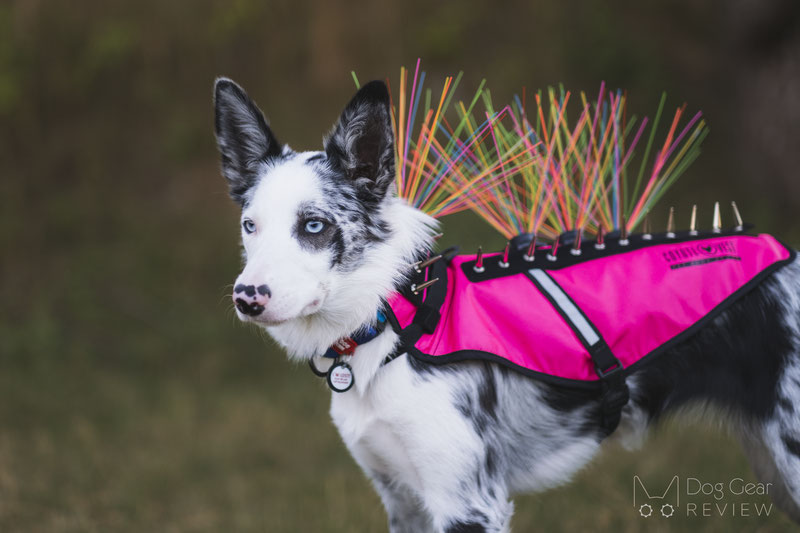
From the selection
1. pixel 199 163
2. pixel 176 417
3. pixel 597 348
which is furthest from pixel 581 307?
pixel 199 163

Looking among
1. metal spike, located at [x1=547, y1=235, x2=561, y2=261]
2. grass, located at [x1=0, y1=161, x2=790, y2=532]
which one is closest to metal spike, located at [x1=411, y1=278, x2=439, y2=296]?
metal spike, located at [x1=547, y1=235, x2=561, y2=261]

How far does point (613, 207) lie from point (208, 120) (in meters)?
5.64

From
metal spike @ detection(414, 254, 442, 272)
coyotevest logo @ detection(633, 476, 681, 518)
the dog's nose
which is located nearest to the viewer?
the dog's nose

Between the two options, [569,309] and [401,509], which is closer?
[569,309]

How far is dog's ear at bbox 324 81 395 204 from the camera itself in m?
2.53

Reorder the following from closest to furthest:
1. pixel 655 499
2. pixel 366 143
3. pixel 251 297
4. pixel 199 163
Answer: pixel 251 297 → pixel 366 143 → pixel 655 499 → pixel 199 163

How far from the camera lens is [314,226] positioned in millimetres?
2506

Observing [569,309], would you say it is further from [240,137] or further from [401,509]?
[240,137]

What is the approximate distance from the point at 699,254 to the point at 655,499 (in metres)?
1.98

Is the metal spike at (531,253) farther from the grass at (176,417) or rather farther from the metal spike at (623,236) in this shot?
the grass at (176,417)

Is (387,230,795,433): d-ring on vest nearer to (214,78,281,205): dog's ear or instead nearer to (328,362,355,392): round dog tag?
(328,362,355,392): round dog tag

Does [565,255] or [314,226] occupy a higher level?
[314,226]

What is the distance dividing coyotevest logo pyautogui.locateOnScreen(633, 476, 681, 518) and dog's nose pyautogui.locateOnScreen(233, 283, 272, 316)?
2.66m

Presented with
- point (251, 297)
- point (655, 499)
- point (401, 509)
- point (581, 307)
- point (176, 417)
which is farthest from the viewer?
point (176, 417)
